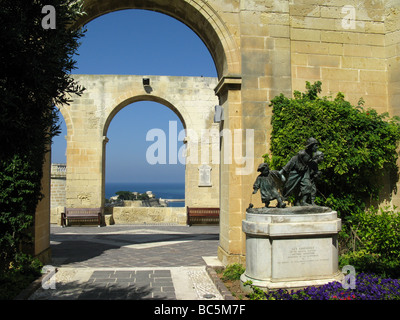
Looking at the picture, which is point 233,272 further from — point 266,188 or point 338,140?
point 338,140

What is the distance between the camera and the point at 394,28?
7367 millimetres

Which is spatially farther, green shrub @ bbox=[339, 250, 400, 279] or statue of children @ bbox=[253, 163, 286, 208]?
green shrub @ bbox=[339, 250, 400, 279]

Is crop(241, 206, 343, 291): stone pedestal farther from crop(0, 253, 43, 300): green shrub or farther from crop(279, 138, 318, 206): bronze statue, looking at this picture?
crop(0, 253, 43, 300): green shrub

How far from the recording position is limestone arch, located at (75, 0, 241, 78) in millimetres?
6691

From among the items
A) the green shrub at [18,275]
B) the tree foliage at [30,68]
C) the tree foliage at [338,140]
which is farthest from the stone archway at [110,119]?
the tree foliage at [30,68]

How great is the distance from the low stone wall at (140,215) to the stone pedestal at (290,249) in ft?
30.7

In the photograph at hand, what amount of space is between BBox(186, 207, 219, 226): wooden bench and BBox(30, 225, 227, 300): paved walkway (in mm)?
2495

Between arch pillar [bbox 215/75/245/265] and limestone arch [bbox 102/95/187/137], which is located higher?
limestone arch [bbox 102/95/187/137]

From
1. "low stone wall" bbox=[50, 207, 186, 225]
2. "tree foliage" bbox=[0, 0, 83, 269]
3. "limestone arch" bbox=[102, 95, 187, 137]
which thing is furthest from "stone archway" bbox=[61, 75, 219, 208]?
"tree foliage" bbox=[0, 0, 83, 269]

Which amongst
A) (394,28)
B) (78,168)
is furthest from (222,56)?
(78,168)

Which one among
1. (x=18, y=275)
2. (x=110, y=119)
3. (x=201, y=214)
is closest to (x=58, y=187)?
(x=110, y=119)
